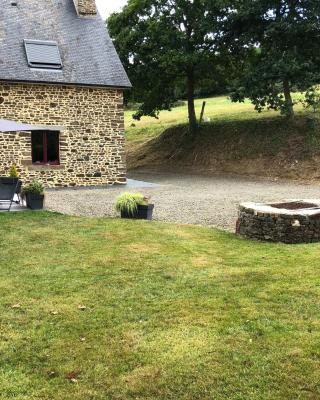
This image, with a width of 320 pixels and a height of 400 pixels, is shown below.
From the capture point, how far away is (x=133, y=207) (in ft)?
36.3

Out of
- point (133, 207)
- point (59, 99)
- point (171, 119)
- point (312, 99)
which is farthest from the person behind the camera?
point (171, 119)

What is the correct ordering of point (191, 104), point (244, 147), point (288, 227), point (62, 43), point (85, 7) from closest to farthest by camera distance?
point (288, 227) < point (62, 43) < point (85, 7) < point (244, 147) < point (191, 104)

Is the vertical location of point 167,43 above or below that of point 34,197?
above

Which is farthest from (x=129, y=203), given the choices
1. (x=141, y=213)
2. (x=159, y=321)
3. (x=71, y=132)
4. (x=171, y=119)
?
(x=171, y=119)

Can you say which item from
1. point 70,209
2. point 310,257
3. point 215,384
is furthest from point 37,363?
point 70,209

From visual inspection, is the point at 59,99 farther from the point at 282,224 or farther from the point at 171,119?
the point at 171,119

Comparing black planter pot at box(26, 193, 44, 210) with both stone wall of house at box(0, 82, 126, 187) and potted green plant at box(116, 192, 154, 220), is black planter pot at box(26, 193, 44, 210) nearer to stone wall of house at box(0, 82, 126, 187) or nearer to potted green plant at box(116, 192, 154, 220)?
potted green plant at box(116, 192, 154, 220)

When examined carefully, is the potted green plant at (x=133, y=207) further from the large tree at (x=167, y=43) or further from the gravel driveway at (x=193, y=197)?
the large tree at (x=167, y=43)

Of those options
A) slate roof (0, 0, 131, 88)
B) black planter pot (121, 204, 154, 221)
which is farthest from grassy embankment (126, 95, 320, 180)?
black planter pot (121, 204, 154, 221)

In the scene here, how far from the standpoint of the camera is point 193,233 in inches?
371

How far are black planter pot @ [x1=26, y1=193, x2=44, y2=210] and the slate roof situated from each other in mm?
7089

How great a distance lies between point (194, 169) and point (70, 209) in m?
12.6

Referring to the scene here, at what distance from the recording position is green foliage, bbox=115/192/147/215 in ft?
36.3

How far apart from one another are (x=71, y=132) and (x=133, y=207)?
8871 mm
